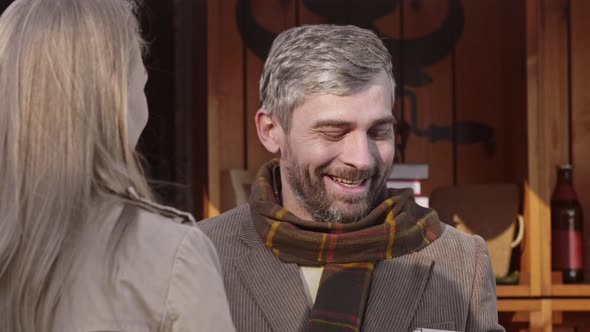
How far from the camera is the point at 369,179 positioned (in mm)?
2326

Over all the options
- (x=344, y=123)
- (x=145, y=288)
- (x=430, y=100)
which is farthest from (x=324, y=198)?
(x=430, y=100)

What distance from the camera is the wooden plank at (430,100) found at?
14.6 ft

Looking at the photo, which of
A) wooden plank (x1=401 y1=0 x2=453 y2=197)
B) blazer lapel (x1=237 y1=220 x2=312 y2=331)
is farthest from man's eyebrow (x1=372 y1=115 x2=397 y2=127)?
wooden plank (x1=401 y1=0 x2=453 y2=197)

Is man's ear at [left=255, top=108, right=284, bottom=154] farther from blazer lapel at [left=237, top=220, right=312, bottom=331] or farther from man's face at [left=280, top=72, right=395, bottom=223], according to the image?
blazer lapel at [left=237, top=220, right=312, bottom=331]

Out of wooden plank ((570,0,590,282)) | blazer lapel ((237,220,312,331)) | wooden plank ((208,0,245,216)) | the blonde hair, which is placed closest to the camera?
the blonde hair

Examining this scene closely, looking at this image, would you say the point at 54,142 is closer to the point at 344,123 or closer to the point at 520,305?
the point at 344,123

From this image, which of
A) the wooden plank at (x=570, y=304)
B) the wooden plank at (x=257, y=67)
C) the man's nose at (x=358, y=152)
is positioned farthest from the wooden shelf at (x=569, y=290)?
the man's nose at (x=358, y=152)

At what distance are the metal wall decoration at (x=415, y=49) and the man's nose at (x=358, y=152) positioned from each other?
2.14 metres

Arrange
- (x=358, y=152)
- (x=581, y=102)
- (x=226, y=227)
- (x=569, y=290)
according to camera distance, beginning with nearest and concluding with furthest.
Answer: (x=358, y=152) → (x=226, y=227) → (x=569, y=290) → (x=581, y=102)

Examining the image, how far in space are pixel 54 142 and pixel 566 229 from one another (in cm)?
300

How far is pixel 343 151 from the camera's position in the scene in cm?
233

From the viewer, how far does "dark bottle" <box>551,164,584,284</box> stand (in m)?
4.06

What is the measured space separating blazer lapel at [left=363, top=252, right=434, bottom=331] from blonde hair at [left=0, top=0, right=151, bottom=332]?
959 millimetres

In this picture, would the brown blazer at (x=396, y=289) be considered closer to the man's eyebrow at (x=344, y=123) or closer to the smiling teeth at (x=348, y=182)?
the smiling teeth at (x=348, y=182)
